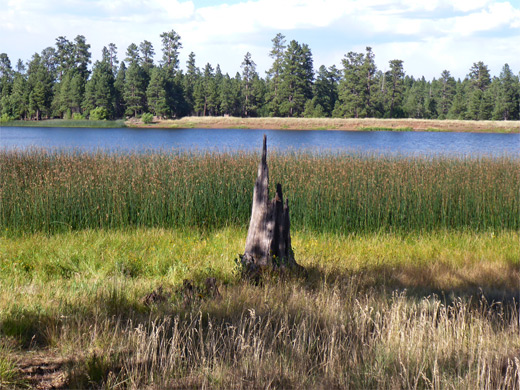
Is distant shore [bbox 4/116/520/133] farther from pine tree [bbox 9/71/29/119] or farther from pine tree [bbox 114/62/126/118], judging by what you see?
pine tree [bbox 114/62/126/118]

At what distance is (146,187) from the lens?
939 centimetres

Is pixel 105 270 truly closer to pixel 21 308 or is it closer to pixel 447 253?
pixel 21 308

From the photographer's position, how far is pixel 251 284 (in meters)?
5.61

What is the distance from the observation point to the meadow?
357 centimetres

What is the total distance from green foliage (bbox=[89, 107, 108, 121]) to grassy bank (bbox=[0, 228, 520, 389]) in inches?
2156

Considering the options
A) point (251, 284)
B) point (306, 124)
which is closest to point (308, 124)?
point (306, 124)

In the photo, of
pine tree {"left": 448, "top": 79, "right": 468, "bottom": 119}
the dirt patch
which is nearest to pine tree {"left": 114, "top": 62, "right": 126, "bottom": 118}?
pine tree {"left": 448, "top": 79, "right": 468, "bottom": 119}

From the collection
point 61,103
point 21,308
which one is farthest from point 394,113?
point 21,308

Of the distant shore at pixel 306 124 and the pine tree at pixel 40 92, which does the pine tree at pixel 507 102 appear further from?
the pine tree at pixel 40 92

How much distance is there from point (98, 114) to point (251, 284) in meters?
58.4

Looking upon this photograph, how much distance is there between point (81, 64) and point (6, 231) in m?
68.3

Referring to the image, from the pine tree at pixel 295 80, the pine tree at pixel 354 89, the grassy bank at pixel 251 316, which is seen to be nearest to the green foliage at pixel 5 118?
the pine tree at pixel 295 80

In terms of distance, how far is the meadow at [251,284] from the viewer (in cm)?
357

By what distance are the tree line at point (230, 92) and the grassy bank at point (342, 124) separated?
5.41 m
